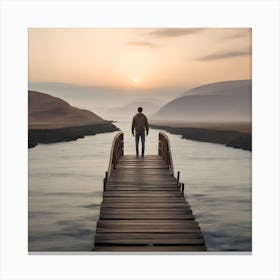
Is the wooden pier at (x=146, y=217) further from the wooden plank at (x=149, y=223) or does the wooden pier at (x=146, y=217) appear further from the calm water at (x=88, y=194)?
the calm water at (x=88, y=194)

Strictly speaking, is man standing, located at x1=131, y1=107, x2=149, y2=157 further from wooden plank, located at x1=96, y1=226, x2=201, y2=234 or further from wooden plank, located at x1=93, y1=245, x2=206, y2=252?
wooden plank, located at x1=93, y1=245, x2=206, y2=252

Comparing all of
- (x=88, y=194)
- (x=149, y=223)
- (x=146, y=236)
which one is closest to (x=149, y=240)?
(x=146, y=236)

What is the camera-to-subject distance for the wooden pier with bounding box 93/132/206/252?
5184 mm

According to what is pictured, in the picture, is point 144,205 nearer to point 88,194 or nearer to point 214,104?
point 88,194

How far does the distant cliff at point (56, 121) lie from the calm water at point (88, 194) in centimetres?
11

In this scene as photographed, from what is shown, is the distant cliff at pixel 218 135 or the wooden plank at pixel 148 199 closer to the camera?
the distant cliff at pixel 218 135

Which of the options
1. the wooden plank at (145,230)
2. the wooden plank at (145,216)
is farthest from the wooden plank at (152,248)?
the wooden plank at (145,216)

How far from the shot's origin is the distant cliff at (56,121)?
592cm

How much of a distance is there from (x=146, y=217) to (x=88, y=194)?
77cm

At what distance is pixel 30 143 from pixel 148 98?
1521 mm

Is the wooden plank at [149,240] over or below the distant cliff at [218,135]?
below

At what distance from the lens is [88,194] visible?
5965mm

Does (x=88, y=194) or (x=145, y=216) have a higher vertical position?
(x=88, y=194)
